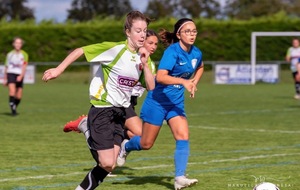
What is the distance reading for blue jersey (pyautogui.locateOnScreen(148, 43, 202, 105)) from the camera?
8930 mm

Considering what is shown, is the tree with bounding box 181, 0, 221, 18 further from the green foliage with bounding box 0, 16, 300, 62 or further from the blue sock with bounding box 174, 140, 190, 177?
the blue sock with bounding box 174, 140, 190, 177

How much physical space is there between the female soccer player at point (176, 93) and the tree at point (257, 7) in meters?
79.1

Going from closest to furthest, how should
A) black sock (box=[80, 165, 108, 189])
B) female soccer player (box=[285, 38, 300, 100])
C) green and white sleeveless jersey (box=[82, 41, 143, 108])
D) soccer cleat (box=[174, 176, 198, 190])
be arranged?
1. black sock (box=[80, 165, 108, 189])
2. green and white sleeveless jersey (box=[82, 41, 143, 108])
3. soccer cleat (box=[174, 176, 198, 190])
4. female soccer player (box=[285, 38, 300, 100])

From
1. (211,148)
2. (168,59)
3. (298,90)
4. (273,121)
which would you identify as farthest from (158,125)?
(298,90)

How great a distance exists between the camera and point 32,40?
50344 mm

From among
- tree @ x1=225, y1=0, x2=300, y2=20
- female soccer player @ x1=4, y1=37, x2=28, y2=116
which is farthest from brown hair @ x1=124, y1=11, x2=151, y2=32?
tree @ x1=225, y1=0, x2=300, y2=20

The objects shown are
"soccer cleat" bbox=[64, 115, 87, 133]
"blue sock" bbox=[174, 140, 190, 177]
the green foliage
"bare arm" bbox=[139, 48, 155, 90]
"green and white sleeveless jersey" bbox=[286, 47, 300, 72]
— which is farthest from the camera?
the green foliage

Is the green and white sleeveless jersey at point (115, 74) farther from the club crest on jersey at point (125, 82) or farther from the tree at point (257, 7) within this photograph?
the tree at point (257, 7)

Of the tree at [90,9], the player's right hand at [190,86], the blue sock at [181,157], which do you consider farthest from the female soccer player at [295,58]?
the tree at [90,9]

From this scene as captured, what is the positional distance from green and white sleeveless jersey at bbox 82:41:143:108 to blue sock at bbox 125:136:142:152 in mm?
1348

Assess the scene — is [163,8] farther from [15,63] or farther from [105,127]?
[105,127]

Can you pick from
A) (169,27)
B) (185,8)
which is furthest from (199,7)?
(169,27)

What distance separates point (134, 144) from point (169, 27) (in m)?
38.4

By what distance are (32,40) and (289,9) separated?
156 feet
